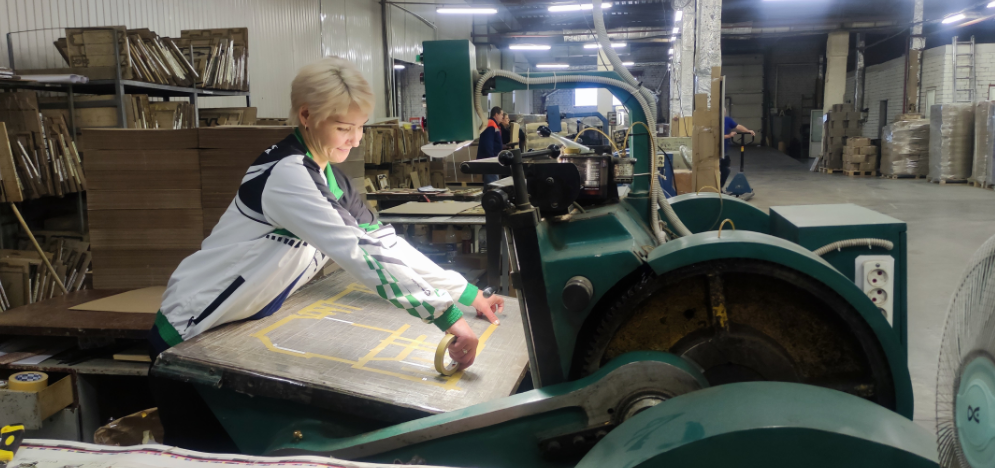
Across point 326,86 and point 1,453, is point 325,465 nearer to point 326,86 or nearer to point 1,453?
point 1,453

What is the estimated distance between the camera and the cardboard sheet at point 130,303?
8.08 ft

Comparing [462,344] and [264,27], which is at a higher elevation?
[264,27]

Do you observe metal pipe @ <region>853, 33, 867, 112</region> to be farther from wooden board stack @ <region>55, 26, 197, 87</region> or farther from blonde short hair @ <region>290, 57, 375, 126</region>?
blonde short hair @ <region>290, 57, 375, 126</region>

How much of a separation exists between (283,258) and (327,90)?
432 millimetres

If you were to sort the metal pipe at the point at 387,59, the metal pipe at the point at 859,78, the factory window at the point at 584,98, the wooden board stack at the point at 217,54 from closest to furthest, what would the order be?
the wooden board stack at the point at 217,54
the metal pipe at the point at 387,59
the metal pipe at the point at 859,78
the factory window at the point at 584,98

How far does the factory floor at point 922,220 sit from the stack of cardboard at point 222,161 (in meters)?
2.63

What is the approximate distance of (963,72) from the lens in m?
11.4

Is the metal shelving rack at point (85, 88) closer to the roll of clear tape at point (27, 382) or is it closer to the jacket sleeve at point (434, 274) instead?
the roll of clear tape at point (27, 382)

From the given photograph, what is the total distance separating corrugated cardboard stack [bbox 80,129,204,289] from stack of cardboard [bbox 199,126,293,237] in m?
0.03

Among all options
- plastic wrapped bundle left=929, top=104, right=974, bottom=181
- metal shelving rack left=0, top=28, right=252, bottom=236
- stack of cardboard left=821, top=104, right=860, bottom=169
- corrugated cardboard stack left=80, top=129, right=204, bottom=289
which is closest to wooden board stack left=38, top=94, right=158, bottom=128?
metal shelving rack left=0, top=28, right=252, bottom=236

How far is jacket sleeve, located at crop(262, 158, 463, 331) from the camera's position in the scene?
1.45m

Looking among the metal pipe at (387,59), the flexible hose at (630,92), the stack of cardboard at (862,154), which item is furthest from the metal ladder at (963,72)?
the flexible hose at (630,92)

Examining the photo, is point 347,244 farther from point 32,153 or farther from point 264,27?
point 264,27

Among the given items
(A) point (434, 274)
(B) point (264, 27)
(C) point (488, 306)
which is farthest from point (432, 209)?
(B) point (264, 27)
